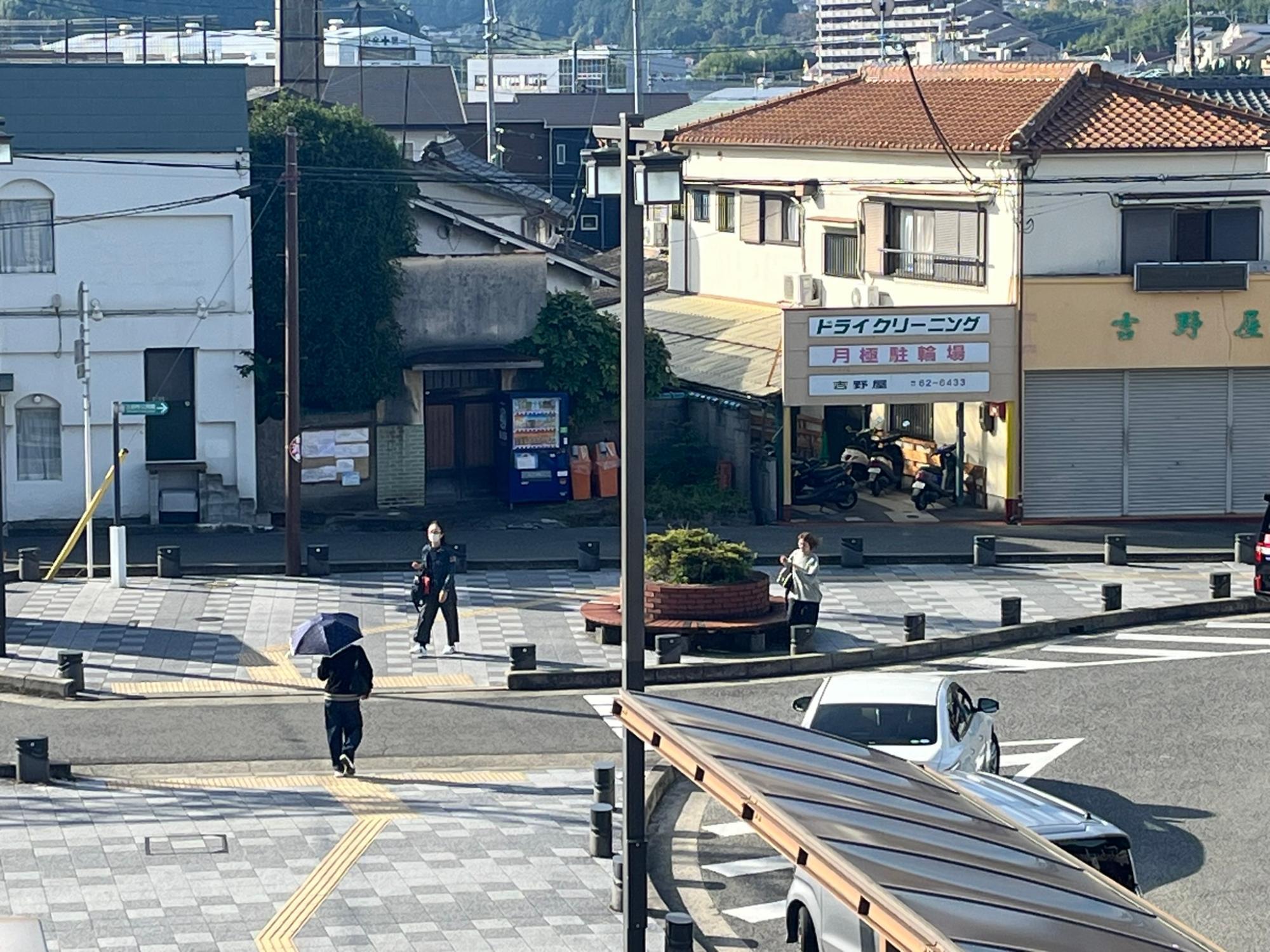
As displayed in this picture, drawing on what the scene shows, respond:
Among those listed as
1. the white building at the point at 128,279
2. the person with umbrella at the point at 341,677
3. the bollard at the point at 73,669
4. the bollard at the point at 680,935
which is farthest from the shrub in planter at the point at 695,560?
the bollard at the point at 680,935

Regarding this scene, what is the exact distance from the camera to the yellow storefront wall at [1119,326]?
32094 mm

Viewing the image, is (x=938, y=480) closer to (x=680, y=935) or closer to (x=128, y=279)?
(x=128, y=279)

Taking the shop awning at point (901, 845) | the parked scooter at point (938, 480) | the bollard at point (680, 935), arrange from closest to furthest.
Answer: the shop awning at point (901, 845), the bollard at point (680, 935), the parked scooter at point (938, 480)

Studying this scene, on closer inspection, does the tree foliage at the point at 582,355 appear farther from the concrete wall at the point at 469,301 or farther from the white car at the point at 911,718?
the white car at the point at 911,718

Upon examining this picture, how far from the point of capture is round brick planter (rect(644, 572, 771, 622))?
76.9ft

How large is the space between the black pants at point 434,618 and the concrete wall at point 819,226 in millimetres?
13134

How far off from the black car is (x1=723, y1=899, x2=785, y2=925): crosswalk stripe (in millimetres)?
12869

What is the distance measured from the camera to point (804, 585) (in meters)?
23.2

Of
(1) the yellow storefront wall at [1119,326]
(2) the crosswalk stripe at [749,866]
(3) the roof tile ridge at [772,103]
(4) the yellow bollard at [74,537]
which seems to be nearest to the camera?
(2) the crosswalk stripe at [749,866]

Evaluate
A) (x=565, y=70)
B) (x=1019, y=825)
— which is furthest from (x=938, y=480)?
(x=565, y=70)

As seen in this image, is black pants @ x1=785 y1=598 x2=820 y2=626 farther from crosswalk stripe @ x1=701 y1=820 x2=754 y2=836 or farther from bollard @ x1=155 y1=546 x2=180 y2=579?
bollard @ x1=155 y1=546 x2=180 y2=579

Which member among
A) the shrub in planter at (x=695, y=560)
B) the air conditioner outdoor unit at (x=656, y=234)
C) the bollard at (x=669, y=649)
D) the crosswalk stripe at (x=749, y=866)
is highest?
the air conditioner outdoor unit at (x=656, y=234)

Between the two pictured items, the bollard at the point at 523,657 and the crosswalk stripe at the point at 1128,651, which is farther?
the crosswalk stripe at the point at 1128,651

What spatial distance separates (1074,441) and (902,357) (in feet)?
10.4
